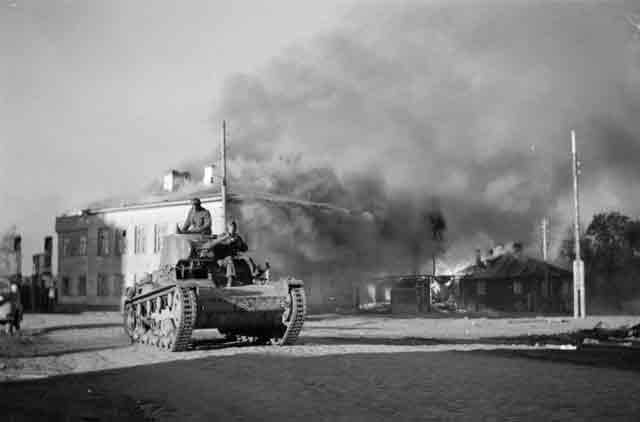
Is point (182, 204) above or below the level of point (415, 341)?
above

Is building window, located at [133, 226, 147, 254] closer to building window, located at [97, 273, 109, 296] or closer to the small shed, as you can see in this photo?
building window, located at [97, 273, 109, 296]

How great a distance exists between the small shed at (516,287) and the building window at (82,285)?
86.2ft

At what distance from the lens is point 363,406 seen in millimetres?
7707

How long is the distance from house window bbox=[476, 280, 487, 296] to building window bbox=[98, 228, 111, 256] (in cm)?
2531

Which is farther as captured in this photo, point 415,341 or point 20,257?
point 20,257

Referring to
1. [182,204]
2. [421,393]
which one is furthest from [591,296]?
[421,393]

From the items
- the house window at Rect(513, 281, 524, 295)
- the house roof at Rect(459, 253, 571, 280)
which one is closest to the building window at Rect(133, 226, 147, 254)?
the house roof at Rect(459, 253, 571, 280)

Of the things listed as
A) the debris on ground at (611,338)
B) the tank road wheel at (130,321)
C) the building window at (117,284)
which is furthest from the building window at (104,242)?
the debris on ground at (611,338)

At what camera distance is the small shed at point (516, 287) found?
4306cm

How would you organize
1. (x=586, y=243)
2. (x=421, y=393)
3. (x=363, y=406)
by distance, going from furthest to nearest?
(x=586, y=243)
(x=421, y=393)
(x=363, y=406)

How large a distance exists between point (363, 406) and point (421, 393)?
3.61 ft

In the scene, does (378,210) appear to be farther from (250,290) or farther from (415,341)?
(250,290)

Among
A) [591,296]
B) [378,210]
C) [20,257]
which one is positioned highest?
[378,210]

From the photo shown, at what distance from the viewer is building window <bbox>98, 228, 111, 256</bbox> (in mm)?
48281
